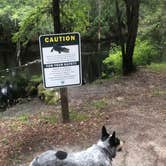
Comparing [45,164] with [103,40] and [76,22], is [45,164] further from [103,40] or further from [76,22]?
[103,40]

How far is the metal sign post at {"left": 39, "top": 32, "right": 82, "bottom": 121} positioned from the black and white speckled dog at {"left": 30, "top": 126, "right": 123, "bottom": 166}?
2462mm

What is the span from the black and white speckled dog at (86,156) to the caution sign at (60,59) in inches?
97.0

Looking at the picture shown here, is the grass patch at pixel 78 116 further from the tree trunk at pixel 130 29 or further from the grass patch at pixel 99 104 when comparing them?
the tree trunk at pixel 130 29

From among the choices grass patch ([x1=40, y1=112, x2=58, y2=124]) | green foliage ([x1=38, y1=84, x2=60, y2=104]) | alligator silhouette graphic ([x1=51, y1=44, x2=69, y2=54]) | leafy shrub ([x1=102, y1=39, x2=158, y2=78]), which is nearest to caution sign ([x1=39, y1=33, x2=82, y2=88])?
alligator silhouette graphic ([x1=51, y1=44, x2=69, y2=54])

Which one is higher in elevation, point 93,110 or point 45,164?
point 45,164

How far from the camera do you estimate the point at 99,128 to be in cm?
786

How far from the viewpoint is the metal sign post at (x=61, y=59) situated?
7.41 m

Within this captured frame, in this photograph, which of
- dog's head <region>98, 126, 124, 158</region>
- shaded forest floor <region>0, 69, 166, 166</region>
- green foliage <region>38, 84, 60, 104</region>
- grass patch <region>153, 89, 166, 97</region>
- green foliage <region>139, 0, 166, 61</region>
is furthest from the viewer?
green foliage <region>139, 0, 166, 61</region>

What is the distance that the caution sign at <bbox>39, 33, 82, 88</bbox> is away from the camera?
7.42 metres

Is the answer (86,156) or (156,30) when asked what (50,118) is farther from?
(156,30)

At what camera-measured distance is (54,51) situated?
24.5 feet

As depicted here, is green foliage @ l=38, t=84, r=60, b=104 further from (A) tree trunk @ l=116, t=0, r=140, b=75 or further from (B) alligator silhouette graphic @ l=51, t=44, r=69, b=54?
(B) alligator silhouette graphic @ l=51, t=44, r=69, b=54

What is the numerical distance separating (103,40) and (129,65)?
49.9ft

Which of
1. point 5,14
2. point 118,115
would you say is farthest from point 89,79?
point 118,115
